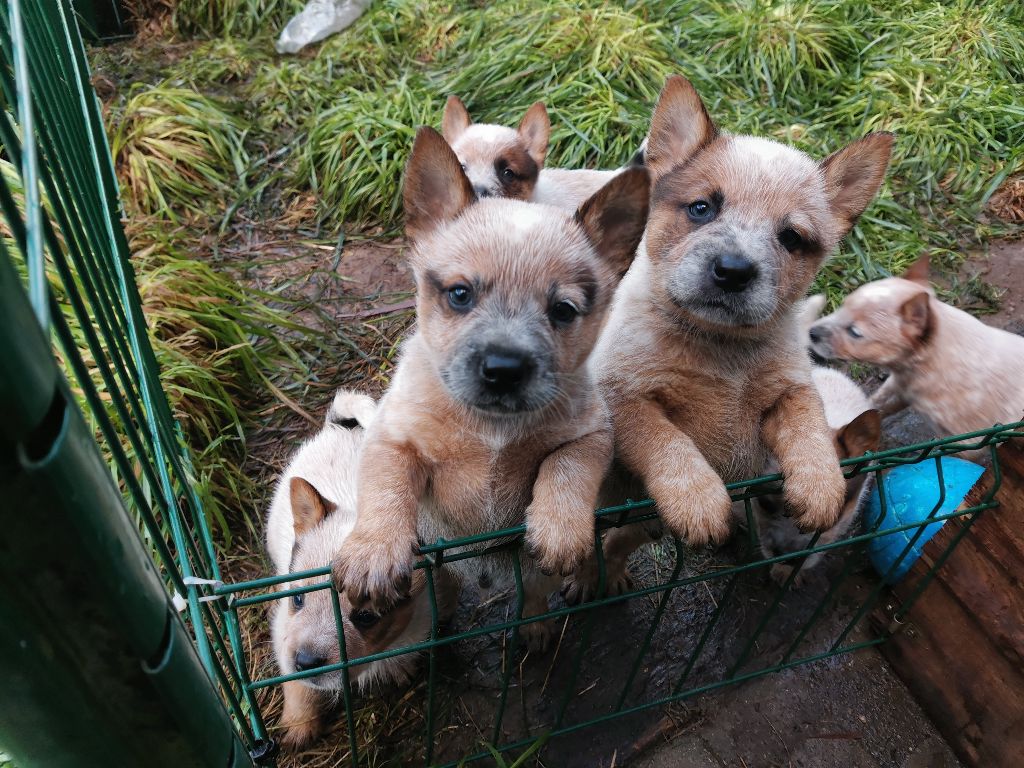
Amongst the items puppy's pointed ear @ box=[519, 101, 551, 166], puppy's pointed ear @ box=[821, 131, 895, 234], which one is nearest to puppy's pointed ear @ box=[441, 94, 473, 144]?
puppy's pointed ear @ box=[519, 101, 551, 166]

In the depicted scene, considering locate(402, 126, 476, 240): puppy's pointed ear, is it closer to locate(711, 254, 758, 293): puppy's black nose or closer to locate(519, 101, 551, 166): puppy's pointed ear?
locate(711, 254, 758, 293): puppy's black nose

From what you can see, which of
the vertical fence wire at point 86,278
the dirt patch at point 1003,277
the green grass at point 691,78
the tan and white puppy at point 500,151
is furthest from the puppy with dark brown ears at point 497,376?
the dirt patch at point 1003,277

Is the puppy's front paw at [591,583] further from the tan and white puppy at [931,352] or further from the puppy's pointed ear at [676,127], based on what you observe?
the tan and white puppy at [931,352]

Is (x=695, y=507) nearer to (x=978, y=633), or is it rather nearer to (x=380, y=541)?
(x=380, y=541)

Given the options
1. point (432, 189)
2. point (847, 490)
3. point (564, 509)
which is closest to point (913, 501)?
point (847, 490)

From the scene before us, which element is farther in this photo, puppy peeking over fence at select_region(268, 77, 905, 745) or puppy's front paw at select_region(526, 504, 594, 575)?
puppy peeking over fence at select_region(268, 77, 905, 745)

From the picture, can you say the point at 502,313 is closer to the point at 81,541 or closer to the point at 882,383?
the point at 81,541

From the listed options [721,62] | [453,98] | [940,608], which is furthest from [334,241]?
[940,608]
